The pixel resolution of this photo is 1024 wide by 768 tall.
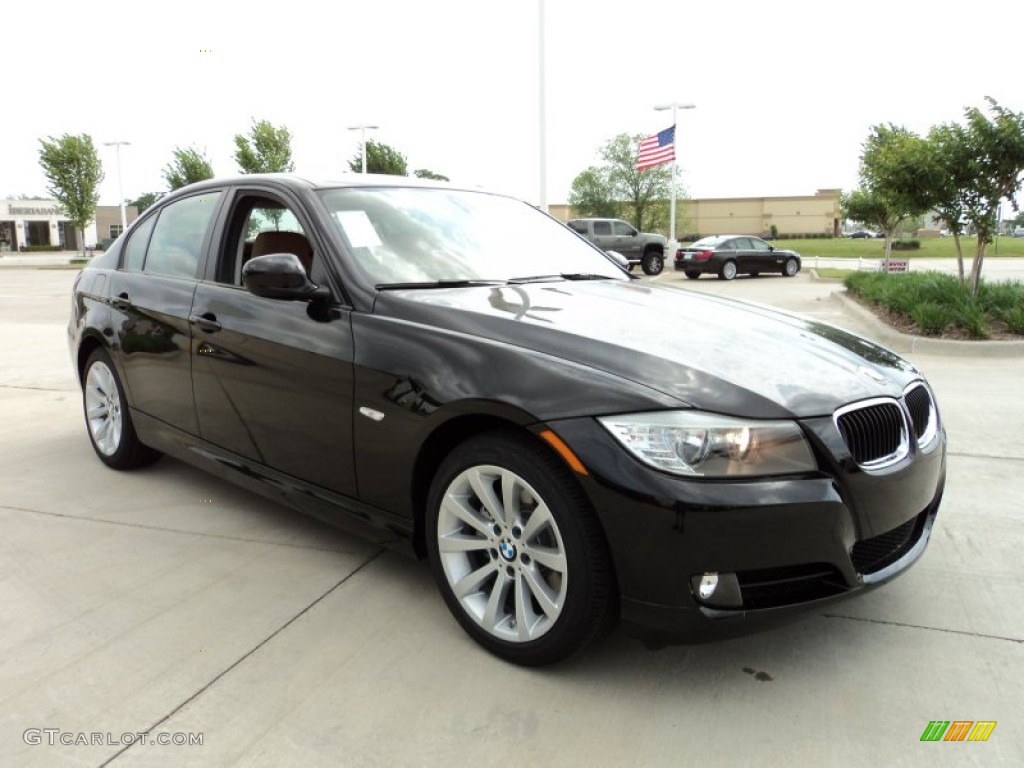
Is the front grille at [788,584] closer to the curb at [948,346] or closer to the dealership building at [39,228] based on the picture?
the curb at [948,346]

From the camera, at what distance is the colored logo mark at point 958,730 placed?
228 centimetres

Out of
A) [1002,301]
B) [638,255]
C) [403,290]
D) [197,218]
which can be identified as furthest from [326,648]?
[638,255]

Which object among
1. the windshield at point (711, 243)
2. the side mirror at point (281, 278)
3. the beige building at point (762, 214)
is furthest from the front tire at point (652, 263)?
the beige building at point (762, 214)

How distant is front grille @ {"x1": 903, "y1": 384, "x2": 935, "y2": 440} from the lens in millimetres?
2852

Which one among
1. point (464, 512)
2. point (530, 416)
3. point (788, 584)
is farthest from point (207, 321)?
point (788, 584)

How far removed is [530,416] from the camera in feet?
8.03

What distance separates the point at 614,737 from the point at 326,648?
3.54ft

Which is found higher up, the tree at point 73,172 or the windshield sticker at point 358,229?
the tree at point 73,172

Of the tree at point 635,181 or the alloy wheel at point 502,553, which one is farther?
the tree at point 635,181

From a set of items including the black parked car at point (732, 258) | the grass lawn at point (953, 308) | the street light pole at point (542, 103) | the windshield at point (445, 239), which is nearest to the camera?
the windshield at point (445, 239)

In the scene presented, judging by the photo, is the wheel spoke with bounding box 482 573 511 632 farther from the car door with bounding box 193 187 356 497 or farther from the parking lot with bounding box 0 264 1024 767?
the car door with bounding box 193 187 356 497

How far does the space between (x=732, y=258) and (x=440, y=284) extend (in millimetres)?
25304

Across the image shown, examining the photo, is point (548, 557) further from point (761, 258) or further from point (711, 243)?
point (761, 258)

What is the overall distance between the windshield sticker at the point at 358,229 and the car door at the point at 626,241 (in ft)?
81.7
